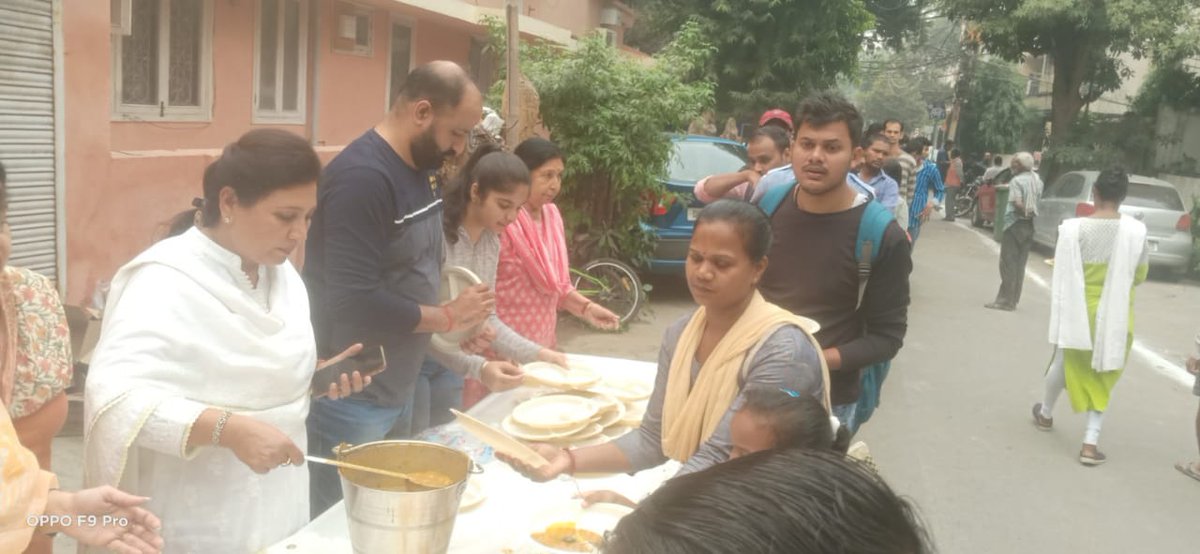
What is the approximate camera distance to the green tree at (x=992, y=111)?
33.4 m

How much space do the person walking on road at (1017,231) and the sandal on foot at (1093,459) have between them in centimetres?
473

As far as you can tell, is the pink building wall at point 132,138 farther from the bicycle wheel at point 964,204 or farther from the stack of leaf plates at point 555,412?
the bicycle wheel at point 964,204

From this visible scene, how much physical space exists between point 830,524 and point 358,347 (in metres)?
1.71

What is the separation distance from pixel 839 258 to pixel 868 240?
10cm

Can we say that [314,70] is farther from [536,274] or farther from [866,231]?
[866,231]

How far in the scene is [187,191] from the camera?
6.92 metres

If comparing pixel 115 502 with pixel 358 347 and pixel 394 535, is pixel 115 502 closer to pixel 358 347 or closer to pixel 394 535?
pixel 394 535

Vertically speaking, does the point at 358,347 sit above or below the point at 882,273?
below

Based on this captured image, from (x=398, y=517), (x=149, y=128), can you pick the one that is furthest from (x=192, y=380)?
(x=149, y=128)

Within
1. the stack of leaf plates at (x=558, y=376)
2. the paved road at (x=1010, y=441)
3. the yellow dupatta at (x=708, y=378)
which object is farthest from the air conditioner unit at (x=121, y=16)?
the yellow dupatta at (x=708, y=378)

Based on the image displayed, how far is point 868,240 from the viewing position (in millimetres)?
2801

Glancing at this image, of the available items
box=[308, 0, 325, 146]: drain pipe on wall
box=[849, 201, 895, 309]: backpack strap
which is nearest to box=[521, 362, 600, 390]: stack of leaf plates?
box=[849, 201, 895, 309]: backpack strap

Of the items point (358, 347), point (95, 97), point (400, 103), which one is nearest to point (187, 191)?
point (95, 97)

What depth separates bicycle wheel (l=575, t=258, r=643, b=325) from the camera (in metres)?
8.34
